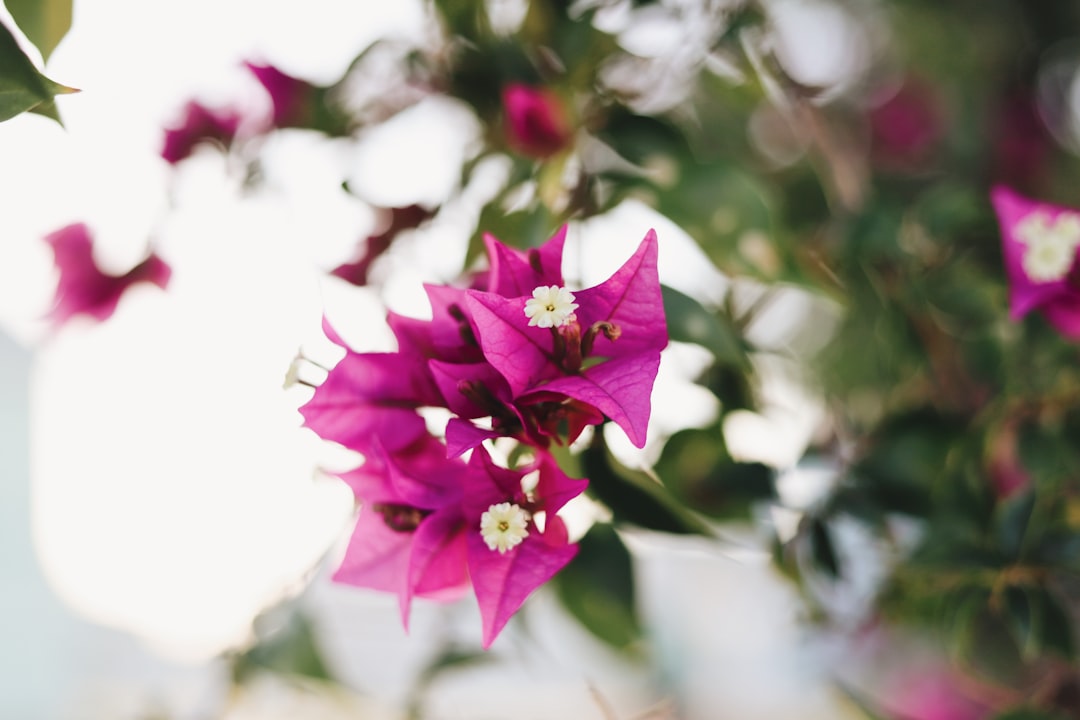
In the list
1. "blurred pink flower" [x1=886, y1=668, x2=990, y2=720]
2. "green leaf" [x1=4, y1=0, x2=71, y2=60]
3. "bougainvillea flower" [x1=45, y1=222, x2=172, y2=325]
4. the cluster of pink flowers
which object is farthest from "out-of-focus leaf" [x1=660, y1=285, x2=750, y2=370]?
"blurred pink flower" [x1=886, y1=668, x2=990, y2=720]

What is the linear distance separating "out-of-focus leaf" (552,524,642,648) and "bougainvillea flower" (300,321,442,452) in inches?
5.4

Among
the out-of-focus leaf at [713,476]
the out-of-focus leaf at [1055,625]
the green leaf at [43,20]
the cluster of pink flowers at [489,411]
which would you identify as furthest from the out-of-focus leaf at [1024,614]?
the green leaf at [43,20]

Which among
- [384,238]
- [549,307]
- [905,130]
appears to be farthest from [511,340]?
[905,130]

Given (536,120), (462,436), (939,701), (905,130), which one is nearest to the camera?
(462,436)

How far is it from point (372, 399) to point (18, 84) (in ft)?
0.57

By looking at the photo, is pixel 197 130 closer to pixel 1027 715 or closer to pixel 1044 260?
pixel 1044 260

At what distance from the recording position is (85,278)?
2.01 feet

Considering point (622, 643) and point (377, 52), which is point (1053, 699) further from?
point (377, 52)

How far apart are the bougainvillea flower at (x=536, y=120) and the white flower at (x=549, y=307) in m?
0.23

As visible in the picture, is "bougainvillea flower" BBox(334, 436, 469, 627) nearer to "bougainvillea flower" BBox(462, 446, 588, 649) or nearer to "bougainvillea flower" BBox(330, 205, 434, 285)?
"bougainvillea flower" BBox(462, 446, 588, 649)

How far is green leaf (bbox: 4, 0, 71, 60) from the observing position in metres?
0.34

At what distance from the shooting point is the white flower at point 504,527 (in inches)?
12.5

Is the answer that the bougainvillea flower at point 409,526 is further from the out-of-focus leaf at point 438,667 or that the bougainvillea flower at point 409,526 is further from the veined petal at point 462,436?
the out-of-focus leaf at point 438,667

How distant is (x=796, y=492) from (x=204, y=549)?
56cm
